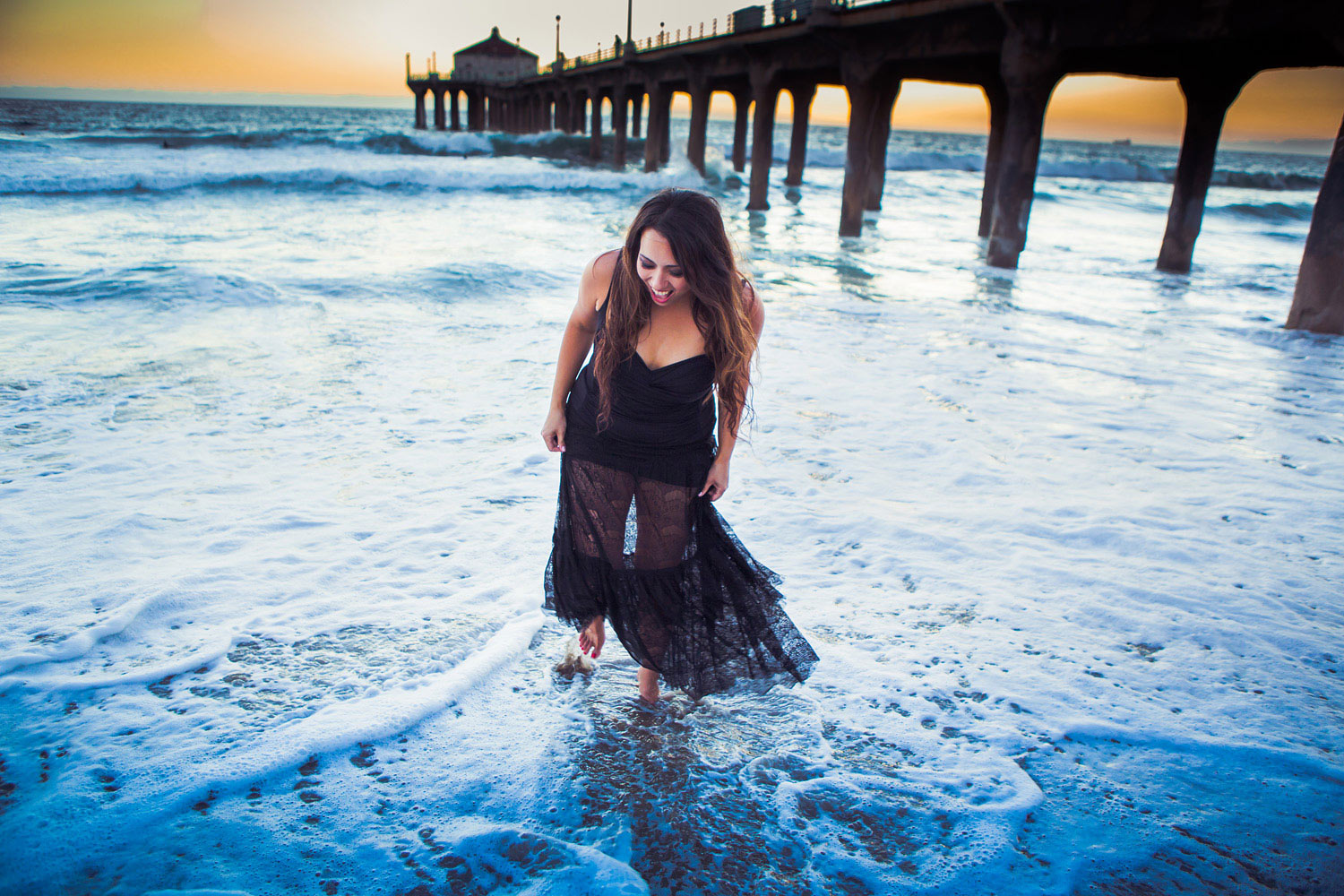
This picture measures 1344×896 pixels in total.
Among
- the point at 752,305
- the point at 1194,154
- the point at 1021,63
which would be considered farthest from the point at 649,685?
the point at 1194,154

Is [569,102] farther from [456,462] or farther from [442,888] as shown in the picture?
[442,888]

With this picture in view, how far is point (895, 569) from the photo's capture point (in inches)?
135

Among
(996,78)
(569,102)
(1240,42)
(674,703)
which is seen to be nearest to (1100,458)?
(674,703)

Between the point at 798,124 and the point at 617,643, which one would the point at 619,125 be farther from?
the point at 617,643

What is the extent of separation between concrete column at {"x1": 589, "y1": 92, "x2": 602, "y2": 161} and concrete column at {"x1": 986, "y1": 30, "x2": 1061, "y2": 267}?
27.8 meters

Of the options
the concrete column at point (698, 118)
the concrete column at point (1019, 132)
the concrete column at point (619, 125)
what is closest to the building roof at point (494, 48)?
the concrete column at point (619, 125)

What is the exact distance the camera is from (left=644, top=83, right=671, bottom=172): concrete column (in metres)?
26.6

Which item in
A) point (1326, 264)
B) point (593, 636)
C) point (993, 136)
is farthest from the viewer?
point (993, 136)

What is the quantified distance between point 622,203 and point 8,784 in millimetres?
20062

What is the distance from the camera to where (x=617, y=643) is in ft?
9.39

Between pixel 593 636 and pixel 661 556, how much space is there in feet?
1.24

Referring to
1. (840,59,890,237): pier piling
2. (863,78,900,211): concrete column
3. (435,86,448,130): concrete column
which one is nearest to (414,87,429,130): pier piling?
(435,86,448,130): concrete column

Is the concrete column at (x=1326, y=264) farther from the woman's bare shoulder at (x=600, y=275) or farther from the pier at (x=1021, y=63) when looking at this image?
the woman's bare shoulder at (x=600, y=275)

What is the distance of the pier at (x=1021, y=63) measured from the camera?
8.25 m
